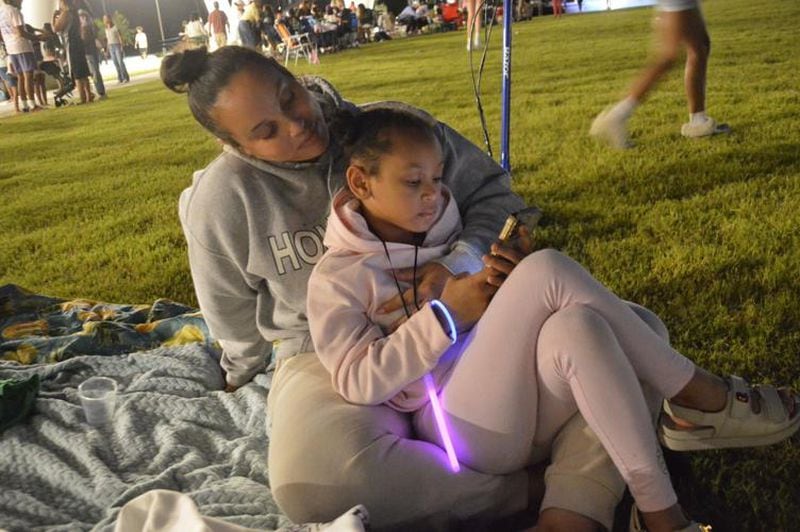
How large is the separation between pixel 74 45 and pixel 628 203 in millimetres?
11280

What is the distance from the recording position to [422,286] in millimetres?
1731

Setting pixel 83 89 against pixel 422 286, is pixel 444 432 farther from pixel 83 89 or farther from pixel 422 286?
pixel 83 89

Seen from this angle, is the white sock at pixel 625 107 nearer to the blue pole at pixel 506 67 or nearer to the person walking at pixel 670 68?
the person walking at pixel 670 68

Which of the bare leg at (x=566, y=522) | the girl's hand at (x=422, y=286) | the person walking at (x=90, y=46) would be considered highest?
the person walking at (x=90, y=46)

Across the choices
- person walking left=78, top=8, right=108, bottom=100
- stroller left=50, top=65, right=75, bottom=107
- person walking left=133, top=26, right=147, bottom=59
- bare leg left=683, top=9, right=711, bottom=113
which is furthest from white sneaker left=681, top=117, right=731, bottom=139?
person walking left=133, top=26, right=147, bottom=59

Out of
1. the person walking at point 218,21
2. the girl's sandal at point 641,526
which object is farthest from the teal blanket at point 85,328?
the person walking at point 218,21

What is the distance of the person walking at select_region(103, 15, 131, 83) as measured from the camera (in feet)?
50.2

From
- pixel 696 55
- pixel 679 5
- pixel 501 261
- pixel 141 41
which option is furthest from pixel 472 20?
pixel 141 41

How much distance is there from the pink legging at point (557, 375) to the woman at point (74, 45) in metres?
12.1

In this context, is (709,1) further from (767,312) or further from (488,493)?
(488,493)

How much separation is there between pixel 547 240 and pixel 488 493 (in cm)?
211

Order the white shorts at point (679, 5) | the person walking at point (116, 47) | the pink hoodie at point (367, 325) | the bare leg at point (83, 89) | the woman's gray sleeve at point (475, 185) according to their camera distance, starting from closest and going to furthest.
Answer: the pink hoodie at point (367, 325)
the woman's gray sleeve at point (475, 185)
the white shorts at point (679, 5)
the bare leg at point (83, 89)
the person walking at point (116, 47)

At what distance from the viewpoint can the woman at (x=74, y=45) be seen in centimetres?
1184

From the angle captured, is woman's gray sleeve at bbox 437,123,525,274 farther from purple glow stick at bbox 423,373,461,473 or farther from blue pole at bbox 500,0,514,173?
blue pole at bbox 500,0,514,173
